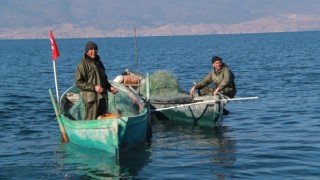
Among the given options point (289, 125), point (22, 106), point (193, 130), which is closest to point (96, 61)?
point (193, 130)

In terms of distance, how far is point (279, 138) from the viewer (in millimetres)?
16750

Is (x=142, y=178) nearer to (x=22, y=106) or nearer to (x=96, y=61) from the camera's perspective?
(x=96, y=61)

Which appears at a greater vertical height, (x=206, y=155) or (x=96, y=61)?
(x=96, y=61)

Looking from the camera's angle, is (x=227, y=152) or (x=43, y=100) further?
(x=43, y=100)

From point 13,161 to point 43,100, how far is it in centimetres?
1252

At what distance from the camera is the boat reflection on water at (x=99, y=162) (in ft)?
43.6

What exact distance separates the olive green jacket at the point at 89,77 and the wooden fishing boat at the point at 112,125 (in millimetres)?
588

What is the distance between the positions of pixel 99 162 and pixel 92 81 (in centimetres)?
186

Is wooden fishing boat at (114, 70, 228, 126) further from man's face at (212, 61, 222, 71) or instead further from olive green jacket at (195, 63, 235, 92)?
man's face at (212, 61, 222, 71)

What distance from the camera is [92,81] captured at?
14.4m

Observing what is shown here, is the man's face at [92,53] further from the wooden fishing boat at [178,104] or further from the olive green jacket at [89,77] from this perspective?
the wooden fishing boat at [178,104]

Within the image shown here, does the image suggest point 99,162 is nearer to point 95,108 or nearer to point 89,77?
point 95,108

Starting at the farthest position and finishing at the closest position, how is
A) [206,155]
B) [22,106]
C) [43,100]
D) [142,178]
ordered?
1. [43,100]
2. [22,106]
3. [206,155]
4. [142,178]

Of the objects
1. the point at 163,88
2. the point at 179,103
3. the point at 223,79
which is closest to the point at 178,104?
the point at 179,103
